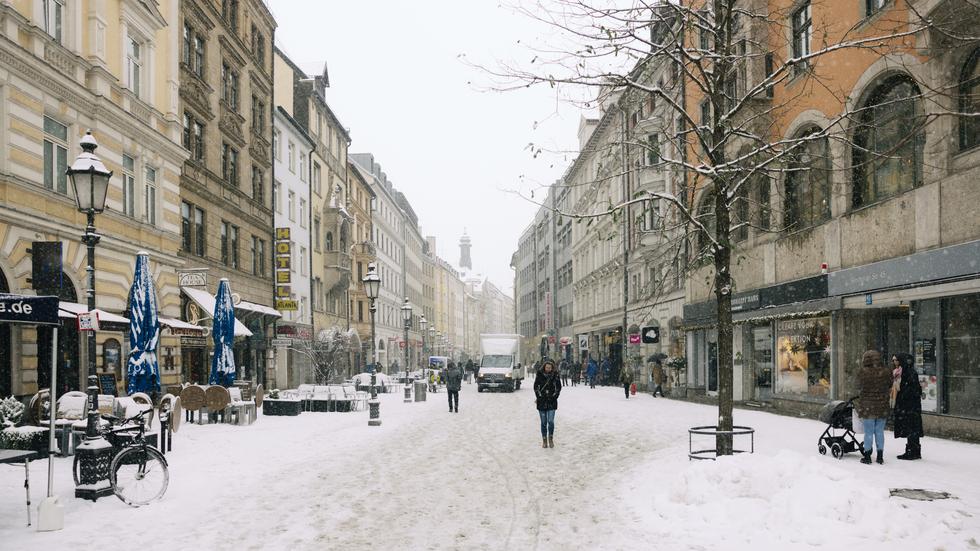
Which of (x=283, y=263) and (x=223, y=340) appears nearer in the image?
(x=223, y=340)

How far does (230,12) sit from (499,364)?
21320 millimetres

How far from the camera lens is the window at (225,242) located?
30141 millimetres

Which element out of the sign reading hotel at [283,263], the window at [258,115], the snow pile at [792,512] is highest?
the window at [258,115]

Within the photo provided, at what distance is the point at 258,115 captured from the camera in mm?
35281

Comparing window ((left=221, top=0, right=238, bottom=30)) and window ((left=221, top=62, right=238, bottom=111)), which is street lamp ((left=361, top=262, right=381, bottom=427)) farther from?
window ((left=221, top=0, right=238, bottom=30))

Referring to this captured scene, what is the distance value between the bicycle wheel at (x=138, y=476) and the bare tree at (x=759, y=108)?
20.9 ft

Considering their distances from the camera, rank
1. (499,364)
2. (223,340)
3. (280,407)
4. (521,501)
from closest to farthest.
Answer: (521,501) < (223,340) < (280,407) < (499,364)

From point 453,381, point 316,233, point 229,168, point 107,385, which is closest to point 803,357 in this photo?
point 453,381

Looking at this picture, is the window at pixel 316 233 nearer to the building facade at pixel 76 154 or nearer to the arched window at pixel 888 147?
the building facade at pixel 76 154

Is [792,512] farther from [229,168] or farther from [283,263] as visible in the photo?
[283,263]

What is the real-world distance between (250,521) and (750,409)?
19.4 meters

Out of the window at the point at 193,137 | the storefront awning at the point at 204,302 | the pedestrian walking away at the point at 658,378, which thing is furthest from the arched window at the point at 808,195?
the window at the point at 193,137

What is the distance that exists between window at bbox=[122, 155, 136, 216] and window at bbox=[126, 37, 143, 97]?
77.5 inches

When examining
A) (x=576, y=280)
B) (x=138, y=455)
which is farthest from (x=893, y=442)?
(x=576, y=280)
